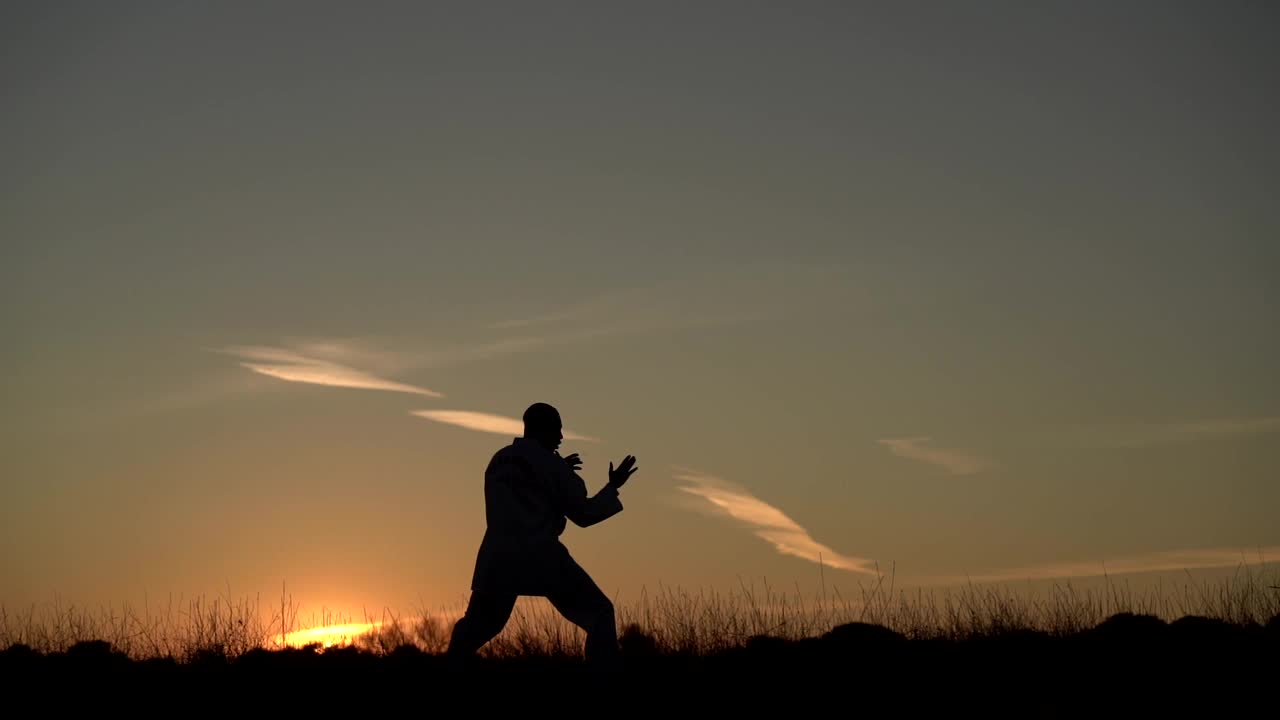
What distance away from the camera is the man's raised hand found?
11.1 meters

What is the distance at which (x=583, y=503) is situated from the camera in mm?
11031

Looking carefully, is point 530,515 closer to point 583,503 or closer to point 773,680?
point 583,503

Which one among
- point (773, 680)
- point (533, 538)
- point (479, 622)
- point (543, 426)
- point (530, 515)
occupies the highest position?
point (543, 426)

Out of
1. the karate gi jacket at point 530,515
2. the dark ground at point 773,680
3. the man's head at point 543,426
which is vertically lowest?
the dark ground at point 773,680

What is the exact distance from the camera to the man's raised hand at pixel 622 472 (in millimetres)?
11094

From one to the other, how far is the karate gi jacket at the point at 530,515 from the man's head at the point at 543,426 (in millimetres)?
68

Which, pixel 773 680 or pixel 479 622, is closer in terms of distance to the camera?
pixel 479 622

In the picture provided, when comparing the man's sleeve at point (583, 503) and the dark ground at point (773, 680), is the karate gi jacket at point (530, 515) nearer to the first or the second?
the man's sleeve at point (583, 503)

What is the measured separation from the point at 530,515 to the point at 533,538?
184mm

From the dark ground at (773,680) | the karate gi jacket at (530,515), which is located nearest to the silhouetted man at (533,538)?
the karate gi jacket at (530,515)

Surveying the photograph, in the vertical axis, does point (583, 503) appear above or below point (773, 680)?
above

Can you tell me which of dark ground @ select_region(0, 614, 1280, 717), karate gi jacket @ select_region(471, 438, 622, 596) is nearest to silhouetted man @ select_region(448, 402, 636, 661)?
karate gi jacket @ select_region(471, 438, 622, 596)

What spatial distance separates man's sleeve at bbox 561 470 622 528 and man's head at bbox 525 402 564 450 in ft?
1.02

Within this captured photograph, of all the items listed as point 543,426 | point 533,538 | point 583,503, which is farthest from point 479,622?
point 543,426
